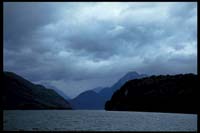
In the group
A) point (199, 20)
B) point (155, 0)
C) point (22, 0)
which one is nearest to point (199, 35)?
point (199, 20)

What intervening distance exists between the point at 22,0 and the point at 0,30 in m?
1.29

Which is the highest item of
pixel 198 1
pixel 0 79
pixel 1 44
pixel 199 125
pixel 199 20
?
pixel 198 1

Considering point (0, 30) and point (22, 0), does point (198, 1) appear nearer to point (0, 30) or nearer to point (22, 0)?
point (22, 0)

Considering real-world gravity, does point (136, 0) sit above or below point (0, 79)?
above

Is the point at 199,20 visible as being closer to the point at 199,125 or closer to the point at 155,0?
the point at 155,0

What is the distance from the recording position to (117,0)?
941 centimetres

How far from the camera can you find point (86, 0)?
9680 millimetres

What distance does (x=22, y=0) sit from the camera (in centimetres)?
964

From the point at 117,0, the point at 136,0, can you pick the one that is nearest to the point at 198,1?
the point at 136,0

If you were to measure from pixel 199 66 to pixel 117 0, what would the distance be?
3335 mm

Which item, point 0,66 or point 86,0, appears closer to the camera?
point 0,66

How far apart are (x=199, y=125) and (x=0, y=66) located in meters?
6.35

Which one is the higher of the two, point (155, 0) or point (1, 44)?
point (155, 0)

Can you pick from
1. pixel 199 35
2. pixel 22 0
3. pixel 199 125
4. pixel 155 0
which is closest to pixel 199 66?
pixel 199 35
